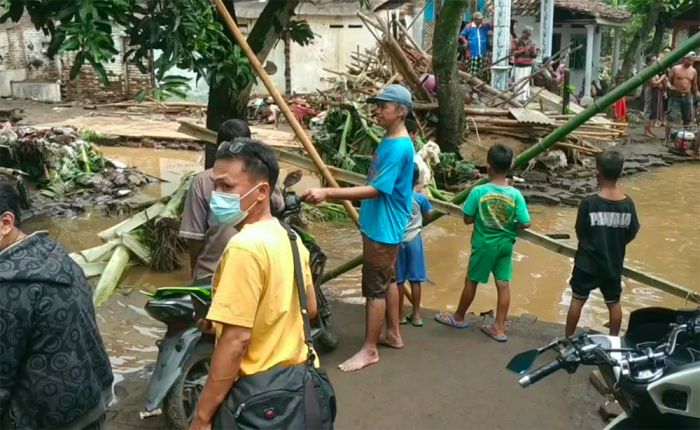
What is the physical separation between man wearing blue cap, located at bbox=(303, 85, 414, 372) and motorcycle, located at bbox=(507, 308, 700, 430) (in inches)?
76.1

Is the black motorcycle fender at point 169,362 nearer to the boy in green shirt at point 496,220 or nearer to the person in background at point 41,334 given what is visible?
the person in background at point 41,334

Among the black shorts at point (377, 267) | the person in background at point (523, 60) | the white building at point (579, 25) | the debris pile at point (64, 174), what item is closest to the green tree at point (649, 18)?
the white building at point (579, 25)

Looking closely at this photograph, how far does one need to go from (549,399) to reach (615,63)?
77.0 ft

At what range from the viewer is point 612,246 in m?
4.71

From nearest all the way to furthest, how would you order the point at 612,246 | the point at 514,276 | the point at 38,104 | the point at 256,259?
1. the point at 256,259
2. the point at 612,246
3. the point at 514,276
4. the point at 38,104

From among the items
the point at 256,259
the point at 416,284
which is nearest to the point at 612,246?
the point at 416,284

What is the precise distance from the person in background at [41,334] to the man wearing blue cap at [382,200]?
1.79 m

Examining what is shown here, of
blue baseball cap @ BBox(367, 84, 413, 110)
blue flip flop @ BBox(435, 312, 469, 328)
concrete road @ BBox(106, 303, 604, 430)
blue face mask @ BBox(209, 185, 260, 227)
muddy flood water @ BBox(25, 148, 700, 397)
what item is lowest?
muddy flood water @ BBox(25, 148, 700, 397)

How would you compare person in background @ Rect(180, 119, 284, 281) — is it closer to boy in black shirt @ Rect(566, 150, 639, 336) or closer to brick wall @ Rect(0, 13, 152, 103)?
boy in black shirt @ Rect(566, 150, 639, 336)

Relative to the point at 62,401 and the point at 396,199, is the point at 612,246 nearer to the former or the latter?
the point at 396,199

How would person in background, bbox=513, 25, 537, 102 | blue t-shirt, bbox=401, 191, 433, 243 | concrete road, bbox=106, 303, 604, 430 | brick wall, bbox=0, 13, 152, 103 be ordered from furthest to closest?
brick wall, bbox=0, 13, 152, 103 → person in background, bbox=513, 25, 537, 102 → blue t-shirt, bbox=401, 191, 433, 243 → concrete road, bbox=106, 303, 604, 430

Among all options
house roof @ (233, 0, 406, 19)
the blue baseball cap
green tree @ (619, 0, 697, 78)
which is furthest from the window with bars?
the blue baseball cap

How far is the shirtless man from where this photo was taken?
16219mm

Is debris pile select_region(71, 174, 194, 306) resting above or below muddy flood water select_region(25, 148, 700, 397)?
above
